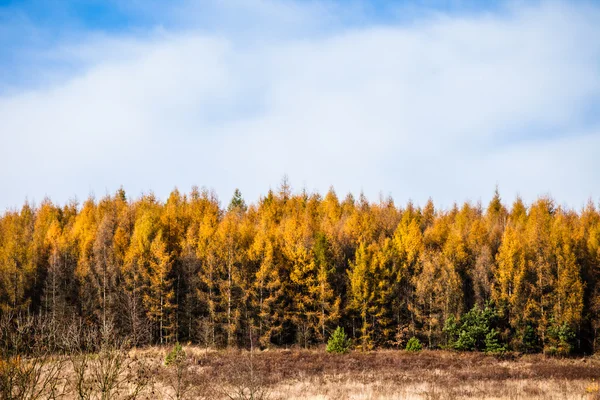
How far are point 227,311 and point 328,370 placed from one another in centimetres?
1911

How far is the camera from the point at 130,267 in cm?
6003

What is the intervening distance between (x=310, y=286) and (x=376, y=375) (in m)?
20.2

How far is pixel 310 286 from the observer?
5994 cm

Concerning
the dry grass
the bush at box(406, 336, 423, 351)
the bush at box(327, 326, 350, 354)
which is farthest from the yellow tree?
the bush at box(406, 336, 423, 351)

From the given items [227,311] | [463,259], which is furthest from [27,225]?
[463,259]

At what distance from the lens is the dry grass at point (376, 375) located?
3216 cm

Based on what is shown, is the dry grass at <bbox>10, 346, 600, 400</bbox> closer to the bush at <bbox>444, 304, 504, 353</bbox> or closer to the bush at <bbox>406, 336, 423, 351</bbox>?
the bush at <bbox>406, 336, 423, 351</bbox>

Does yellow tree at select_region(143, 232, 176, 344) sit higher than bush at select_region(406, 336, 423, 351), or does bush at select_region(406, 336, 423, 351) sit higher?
yellow tree at select_region(143, 232, 176, 344)

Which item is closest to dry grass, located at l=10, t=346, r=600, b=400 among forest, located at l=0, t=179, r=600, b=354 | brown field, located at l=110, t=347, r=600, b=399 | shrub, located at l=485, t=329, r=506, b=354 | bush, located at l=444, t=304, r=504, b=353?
brown field, located at l=110, t=347, r=600, b=399

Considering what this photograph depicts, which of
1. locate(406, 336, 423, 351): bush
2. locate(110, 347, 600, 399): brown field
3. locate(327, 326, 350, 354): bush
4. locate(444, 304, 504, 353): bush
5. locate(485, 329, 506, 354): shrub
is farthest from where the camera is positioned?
locate(444, 304, 504, 353): bush

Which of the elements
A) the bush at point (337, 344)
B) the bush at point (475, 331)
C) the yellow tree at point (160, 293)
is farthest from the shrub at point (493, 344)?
the yellow tree at point (160, 293)

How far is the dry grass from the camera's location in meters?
32.2

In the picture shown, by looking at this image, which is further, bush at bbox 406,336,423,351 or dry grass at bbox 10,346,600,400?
bush at bbox 406,336,423,351

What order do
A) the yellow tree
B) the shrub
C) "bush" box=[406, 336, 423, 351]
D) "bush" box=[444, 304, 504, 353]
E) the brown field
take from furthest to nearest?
the yellow tree → "bush" box=[444, 304, 504, 353] → "bush" box=[406, 336, 423, 351] → the shrub → the brown field
